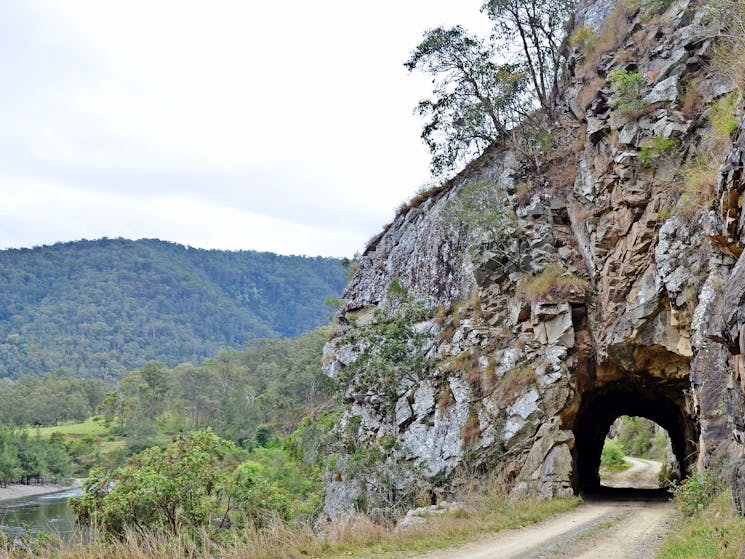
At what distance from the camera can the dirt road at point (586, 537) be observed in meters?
9.41

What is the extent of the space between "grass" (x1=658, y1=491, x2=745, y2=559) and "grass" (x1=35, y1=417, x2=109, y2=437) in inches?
3267

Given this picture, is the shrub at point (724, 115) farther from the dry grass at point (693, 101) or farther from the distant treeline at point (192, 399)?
the distant treeline at point (192, 399)

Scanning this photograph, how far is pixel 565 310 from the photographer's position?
63.0 ft

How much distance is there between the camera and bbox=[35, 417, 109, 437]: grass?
80.8 metres

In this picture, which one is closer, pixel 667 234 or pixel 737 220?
pixel 737 220

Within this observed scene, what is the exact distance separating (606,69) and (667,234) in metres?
7.84

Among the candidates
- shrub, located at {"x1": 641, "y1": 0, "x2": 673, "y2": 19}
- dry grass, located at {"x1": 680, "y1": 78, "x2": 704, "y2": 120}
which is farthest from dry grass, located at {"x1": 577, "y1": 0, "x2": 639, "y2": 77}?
dry grass, located at {"x1": 680, "y1": 78, "x2": 704, "y2": 120}

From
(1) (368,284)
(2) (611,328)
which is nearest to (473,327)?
(2) (611,328)

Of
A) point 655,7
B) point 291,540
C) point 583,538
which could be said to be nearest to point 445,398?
point 583,538

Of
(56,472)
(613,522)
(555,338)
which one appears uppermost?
(555,338)

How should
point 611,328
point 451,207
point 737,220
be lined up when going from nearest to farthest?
point 737,220 < point 611,328 < point 451,207

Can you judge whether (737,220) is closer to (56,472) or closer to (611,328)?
(611,328)

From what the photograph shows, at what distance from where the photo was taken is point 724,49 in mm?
16516

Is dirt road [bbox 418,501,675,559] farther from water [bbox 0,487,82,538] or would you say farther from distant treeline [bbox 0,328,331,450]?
distant treeline [bbox 0,328,331,450]
